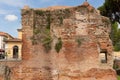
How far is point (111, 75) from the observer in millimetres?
11930

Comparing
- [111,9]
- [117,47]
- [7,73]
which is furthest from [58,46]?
[117,47]

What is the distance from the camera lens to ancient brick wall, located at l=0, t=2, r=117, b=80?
470 inches

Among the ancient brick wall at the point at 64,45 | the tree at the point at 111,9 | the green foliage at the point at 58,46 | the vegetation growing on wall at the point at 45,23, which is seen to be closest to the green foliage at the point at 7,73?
the ancient brick wall at the point at 64,45

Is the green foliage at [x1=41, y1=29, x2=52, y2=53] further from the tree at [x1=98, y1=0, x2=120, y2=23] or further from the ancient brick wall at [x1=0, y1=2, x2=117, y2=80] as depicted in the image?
the tree at [x1=98, y1=0, x2=120, y2=23]

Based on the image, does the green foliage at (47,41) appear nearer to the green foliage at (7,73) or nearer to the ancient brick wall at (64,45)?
the ancient brick wall at (64,45)

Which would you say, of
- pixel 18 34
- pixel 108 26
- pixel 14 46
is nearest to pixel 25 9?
pixel 108 26

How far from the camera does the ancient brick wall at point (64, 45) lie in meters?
11.9

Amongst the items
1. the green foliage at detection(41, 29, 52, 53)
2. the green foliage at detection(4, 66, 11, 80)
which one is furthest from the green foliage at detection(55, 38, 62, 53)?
the green foliage at detection(4, 66, 11, 80)

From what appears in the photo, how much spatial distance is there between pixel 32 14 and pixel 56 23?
1167 mm

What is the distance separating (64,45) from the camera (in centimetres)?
1211

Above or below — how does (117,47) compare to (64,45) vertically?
above

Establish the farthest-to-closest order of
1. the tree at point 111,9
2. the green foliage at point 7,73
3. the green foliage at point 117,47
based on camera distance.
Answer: the green foliage at point 117,47 < the tree at point 111,9 < the green foliage at point 7,73

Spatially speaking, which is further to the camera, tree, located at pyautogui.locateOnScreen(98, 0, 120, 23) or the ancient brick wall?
tree, located at pyautogui.locateOnScreen(98, 0, 120, 23)

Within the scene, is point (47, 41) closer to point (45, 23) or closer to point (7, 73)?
point (45, 23)
